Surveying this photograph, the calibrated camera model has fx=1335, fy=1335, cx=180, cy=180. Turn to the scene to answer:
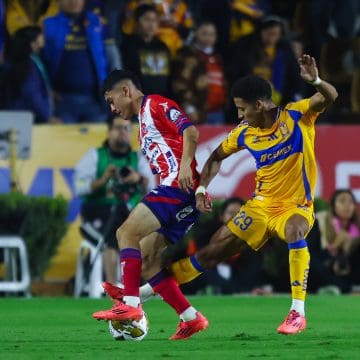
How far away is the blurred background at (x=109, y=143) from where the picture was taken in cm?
1559

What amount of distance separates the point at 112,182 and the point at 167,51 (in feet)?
8.04

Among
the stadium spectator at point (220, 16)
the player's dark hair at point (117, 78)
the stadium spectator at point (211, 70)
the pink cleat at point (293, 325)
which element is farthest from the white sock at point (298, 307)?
the stadium spectator at point (220, 16)

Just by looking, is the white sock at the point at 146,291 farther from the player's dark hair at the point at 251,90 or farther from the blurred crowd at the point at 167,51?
the blurred crowd at the point at 167,51

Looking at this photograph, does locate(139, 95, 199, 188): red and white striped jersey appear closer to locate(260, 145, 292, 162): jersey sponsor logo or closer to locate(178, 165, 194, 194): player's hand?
locate(178, 165, 194, 194): player's hand

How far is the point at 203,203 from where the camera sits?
373 inches

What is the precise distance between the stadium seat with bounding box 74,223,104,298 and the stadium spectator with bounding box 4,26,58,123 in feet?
5.65

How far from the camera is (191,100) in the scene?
1691 centimetres

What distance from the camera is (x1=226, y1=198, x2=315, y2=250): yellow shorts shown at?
10.3 meters

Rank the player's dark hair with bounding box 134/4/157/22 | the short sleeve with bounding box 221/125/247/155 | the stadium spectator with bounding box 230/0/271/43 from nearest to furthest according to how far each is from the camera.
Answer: the short sleeve with bounding box 221/125/247/155, the player's dark hair with bounding box 134/4/157/22, the stadium spectator with bounding box 230/0/271/43

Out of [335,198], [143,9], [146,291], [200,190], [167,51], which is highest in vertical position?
[143,9]

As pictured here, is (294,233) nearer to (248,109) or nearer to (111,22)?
(248,109)

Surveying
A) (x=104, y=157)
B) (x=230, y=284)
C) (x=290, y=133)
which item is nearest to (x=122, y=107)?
(x=290, y=133)

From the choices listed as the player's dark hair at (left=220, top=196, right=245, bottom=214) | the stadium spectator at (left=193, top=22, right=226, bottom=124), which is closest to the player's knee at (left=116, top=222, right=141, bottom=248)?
the player's dark hair at (left=220, top=196, right=245, bottom=214)

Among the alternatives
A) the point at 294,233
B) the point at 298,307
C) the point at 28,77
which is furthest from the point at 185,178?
the point at 28,77
